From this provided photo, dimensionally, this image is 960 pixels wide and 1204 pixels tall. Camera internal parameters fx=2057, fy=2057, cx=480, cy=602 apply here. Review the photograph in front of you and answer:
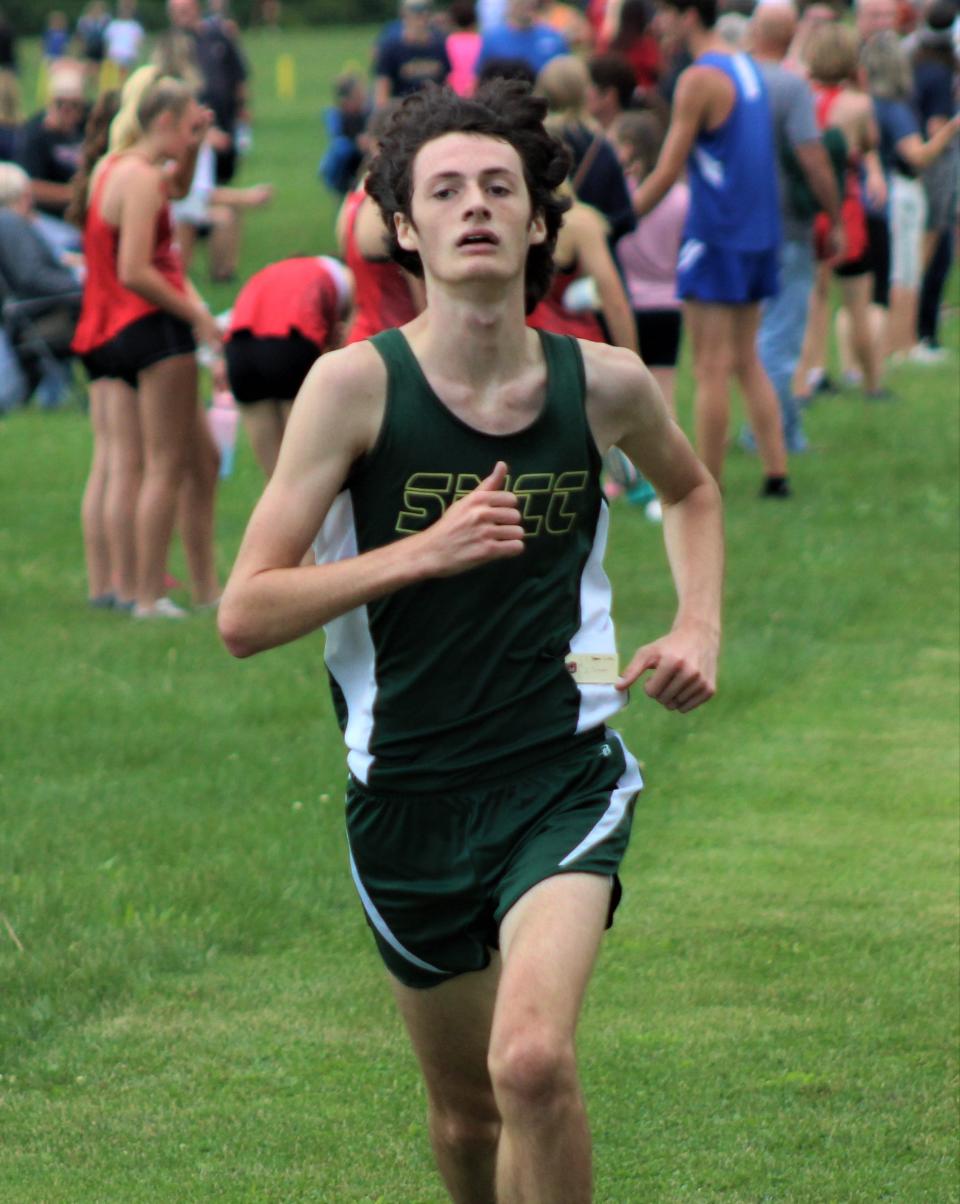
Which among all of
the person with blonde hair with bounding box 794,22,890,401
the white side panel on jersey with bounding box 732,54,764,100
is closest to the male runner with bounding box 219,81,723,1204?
the white side panel on jersey with bounding box 732,54,764,100

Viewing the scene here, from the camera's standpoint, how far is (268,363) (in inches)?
337

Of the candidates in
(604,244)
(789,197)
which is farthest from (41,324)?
(604,244)

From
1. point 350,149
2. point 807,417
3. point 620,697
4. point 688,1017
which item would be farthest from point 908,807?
point 350,149

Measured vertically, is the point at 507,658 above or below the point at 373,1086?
above

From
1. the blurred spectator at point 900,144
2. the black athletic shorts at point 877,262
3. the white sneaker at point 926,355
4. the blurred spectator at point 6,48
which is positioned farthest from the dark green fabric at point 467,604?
the blurred spectator at point 6,48

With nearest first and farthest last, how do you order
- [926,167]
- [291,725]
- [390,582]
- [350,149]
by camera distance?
1. [390,582]
2. [291,725]
3. [926,167]
4. [350,149]

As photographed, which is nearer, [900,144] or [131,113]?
[131,113]

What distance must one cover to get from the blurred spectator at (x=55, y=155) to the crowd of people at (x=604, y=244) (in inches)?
1.0

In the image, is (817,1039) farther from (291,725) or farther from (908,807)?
(291,725)

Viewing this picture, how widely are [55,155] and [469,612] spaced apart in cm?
1503

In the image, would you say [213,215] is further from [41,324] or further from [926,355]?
[926,355]

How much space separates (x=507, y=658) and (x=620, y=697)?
0.88 feet

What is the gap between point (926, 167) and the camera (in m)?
15.3

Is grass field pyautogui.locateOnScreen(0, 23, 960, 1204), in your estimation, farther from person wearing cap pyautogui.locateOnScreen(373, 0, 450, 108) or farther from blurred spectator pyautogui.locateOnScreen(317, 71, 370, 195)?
blurred spectator pyautogui.locateOnScreen(317, 71, 370, 195)
